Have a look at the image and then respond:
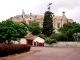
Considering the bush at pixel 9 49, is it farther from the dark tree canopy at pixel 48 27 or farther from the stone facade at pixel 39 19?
the stone facade at pixel 39 19

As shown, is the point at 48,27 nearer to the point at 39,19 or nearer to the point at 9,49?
the point at 39,19

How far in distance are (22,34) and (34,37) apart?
20.1 ft

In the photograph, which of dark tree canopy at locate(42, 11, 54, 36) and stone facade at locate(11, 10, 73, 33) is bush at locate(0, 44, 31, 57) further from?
stone facade at locate(11, 10, 73, 33)

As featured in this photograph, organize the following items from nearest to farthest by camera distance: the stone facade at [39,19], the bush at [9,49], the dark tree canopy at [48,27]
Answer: the bush at [9,49], the dark tree canopy at [48,27], the stone facade at [39,19]

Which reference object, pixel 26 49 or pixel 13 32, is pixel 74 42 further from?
pixel 26 49

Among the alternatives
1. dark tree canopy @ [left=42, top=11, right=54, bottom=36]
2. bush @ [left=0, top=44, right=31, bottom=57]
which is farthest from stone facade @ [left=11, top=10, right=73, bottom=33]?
bush @ [left=0, top=44, right=31, bottom=57]

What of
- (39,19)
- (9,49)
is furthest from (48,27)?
(9,49)

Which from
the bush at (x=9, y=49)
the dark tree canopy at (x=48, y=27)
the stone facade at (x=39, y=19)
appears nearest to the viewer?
the bush at (x=9, y=49)

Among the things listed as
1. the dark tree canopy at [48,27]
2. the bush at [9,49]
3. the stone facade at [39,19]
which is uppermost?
the stone facade at [39,19]

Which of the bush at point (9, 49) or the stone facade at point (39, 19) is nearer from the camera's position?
the bush at point (9, 49)

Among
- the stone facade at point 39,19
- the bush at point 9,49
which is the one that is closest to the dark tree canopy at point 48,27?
the stone facade at point 39,19

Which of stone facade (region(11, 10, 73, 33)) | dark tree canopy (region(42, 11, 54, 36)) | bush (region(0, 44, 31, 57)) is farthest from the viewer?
stone facade (region(11, 10, 73, 33))

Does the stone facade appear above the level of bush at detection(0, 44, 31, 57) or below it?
above

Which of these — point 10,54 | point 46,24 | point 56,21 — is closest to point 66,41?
point 46,24
